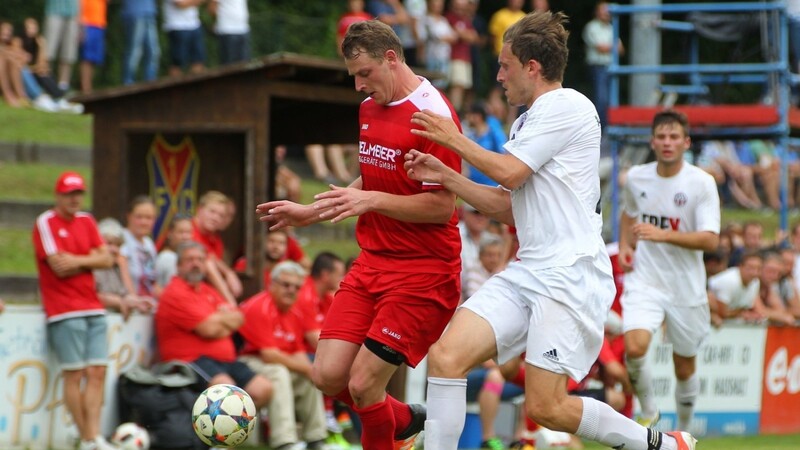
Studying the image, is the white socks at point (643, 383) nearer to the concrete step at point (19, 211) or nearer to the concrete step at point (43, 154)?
the concrete step at point (19, 211)

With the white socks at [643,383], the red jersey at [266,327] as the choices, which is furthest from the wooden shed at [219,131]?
Result: the white socks at [643,383]

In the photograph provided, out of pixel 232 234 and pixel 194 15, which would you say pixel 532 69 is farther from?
pixel 194 15

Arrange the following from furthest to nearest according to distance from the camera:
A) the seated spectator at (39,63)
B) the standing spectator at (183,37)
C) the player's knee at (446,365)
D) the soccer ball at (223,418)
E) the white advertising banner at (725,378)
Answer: the seated spectator at (39,63)
the standing spectator at (183,37)
the white advertising banner at (725,378)
the soccer ball at (223,418)
the player's knee at (446,365)

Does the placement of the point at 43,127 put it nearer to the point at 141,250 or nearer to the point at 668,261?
the point at 141,250

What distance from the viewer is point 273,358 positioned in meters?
11.8

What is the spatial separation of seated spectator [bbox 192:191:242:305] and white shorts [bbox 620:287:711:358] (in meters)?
3.72

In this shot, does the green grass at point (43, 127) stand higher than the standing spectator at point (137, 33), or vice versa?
the standing spectator at point (137, 33)

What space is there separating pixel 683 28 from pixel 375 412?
38.3 ft

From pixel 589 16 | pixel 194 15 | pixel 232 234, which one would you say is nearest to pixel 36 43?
pixel 194 15

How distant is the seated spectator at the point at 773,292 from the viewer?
15.7 m

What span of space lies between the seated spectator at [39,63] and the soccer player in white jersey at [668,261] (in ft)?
36.3

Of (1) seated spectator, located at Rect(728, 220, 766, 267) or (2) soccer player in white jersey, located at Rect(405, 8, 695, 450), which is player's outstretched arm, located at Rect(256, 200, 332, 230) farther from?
(1) seated spectator, located at Rect(728, 220, 766, 267)

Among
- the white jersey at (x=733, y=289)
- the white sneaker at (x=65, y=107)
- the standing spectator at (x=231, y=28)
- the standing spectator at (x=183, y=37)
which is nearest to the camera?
the white jersey at (x=733, y=289)

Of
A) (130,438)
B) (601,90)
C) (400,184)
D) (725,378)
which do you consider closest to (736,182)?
(601,90)
